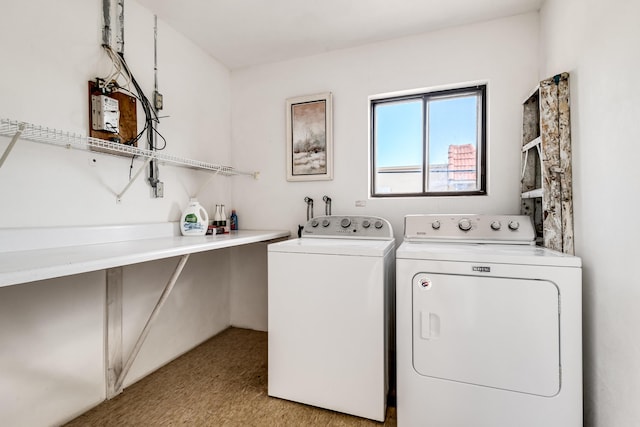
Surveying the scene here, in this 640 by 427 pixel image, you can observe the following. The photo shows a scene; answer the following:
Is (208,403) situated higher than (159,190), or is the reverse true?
(159,190)

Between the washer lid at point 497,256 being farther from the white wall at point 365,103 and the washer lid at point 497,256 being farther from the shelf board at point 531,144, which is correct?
the white wall at point 365,103

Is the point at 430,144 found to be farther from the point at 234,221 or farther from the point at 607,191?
the point at 234,221

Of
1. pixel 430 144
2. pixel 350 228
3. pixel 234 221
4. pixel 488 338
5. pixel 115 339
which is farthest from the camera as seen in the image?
pixel 234 221

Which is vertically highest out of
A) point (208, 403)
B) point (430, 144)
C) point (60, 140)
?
point (430, 144)

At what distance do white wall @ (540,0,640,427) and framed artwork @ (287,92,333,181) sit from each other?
1.59 m

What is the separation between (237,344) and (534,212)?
8.18 ft

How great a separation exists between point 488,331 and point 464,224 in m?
0.70

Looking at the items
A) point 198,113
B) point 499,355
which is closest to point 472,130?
point 499,355

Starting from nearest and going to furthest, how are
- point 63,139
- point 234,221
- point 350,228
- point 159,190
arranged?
point 63,139 → point 159,190 → point 350,228 → point 234,221

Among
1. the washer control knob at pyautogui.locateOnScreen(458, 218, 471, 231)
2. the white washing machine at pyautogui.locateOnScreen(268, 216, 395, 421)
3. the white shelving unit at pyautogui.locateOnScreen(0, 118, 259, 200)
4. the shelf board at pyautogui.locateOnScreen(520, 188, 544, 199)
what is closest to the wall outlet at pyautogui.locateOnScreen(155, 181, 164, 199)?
the white shelving unit at pyautogui.locateOnScreen(0, 118, 259, 200)

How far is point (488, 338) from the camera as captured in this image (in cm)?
132

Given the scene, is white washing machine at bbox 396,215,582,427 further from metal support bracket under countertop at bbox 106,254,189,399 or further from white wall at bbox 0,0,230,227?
white wall at bbox 0,0,230,227

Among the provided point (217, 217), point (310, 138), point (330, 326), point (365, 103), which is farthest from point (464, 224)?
point (217, 217)

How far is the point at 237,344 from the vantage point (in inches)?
96.7
